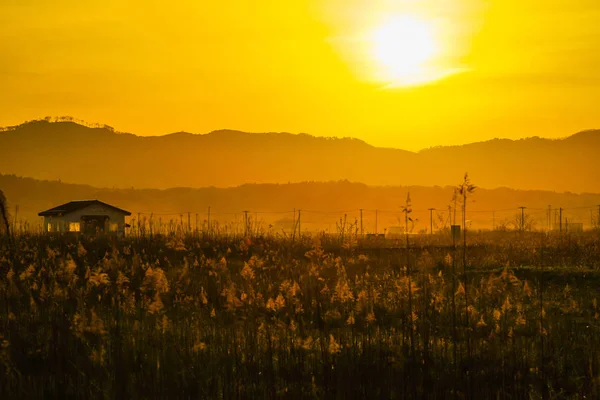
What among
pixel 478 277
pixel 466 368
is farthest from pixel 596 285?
pixel 466 368

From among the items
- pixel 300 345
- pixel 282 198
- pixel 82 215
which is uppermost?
pixel 282 198

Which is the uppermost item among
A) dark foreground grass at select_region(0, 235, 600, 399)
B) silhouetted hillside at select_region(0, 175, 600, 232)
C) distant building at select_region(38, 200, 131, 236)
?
silhouetted hillside at select_region(0, 175, 600, 232)

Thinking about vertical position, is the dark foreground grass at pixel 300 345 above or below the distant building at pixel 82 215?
below

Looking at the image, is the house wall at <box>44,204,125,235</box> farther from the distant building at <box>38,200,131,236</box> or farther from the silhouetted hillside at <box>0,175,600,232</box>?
the silhouetted hillside at <box>0,175,600,232</box>

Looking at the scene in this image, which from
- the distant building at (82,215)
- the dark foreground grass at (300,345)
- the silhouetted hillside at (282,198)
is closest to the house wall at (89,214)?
the distant building at (82,215)

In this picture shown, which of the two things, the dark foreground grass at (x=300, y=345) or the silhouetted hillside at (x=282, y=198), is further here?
the silhouetted hillside at (x=282, y=198)

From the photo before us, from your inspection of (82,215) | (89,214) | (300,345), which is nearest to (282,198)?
(89,214)

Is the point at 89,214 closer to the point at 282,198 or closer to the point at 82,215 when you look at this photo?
the point at 82,215

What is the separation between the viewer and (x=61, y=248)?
2419 centimetres

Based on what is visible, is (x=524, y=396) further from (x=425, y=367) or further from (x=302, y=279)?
(x=302, y=279)

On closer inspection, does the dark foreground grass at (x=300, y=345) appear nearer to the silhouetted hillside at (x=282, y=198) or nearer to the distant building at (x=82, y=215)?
the distant building at (x=82, y=215)

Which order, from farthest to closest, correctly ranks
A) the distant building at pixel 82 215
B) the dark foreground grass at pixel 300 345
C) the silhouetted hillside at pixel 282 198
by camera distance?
1. the silhouetted hillside at pixel 282 198
2. the distant building at pixel 82 215
3. the dark foreground grass at pixel 300 345

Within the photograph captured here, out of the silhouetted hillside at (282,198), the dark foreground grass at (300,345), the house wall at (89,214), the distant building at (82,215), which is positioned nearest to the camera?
the dark foreground grass at (300,345)

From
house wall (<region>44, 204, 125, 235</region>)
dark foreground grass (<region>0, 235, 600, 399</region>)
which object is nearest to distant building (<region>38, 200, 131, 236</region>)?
house wall (<region>44, 204, 125, 235</region>)
